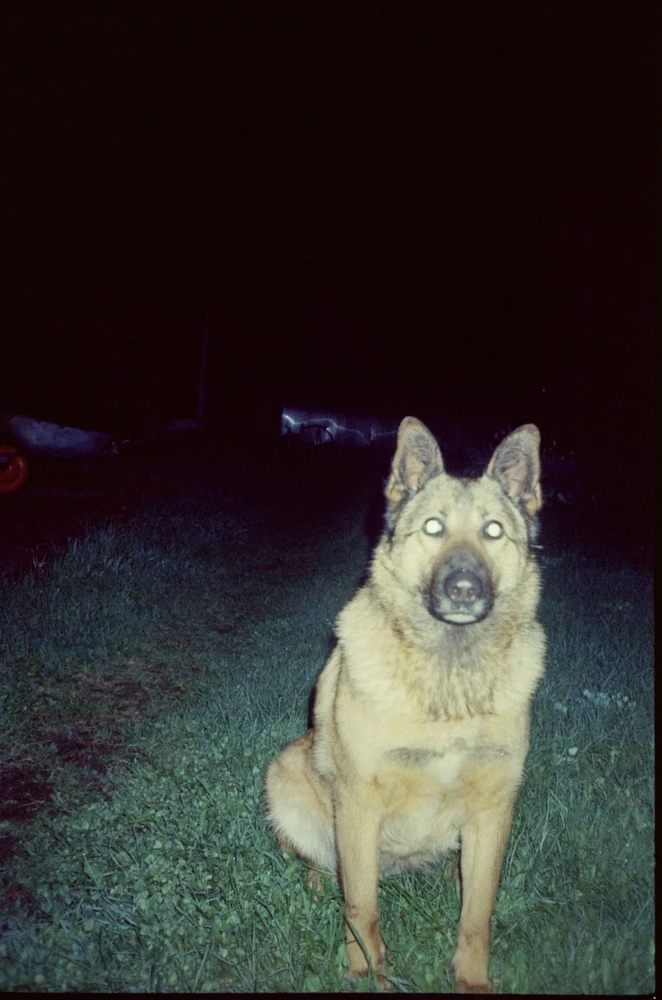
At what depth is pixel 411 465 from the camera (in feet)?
9.04

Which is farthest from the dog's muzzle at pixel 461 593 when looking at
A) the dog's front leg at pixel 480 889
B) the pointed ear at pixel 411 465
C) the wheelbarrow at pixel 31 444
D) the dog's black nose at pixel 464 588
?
the wheelbarrow at pixel 31 444

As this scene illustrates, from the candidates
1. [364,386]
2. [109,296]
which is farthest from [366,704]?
[364,386]

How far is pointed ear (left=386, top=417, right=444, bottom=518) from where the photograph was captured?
2.68 m

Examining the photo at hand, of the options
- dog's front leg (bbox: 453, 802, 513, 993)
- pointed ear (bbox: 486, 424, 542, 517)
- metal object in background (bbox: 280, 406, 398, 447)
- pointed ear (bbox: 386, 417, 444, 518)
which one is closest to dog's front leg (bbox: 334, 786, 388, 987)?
dog's front leg (bbox: 453, 802, 513, 993)

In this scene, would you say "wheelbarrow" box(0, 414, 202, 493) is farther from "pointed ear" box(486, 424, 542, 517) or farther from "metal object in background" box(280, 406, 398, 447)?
"metal object in background" box(280, 406, 398, 447)

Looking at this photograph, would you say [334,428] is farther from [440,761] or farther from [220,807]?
[440,761]

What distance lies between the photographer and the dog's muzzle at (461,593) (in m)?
2.36

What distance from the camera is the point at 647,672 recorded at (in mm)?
4477

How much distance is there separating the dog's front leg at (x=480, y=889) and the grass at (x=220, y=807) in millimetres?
93

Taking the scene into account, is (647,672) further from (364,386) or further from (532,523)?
(364,386)

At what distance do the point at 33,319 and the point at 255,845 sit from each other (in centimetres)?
1361

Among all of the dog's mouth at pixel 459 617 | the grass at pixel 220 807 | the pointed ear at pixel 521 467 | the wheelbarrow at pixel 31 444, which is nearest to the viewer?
the grass at pixel 220 807

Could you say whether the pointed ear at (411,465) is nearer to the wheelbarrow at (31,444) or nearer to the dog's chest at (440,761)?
the dog's chest at (440,761)

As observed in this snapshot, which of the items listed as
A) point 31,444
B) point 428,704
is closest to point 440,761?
point 428,704
